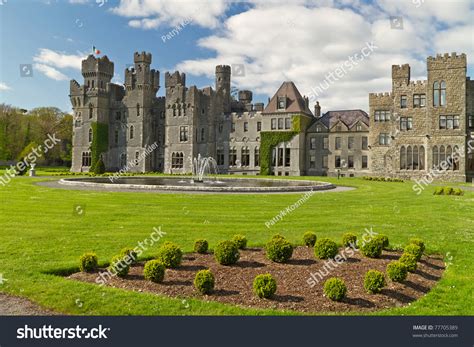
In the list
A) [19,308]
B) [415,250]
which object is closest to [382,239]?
[415,250]

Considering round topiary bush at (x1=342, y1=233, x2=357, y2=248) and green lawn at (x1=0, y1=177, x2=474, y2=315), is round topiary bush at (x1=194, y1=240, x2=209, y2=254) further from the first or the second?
round topiary bush at (x1=342, y1=233, x2=357, y2=248)

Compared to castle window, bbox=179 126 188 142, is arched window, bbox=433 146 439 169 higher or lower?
lower

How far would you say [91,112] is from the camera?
7438 centimetres

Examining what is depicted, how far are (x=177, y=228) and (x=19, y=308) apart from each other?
768 centimetres

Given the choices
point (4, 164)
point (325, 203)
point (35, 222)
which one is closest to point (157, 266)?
point (35, 222)

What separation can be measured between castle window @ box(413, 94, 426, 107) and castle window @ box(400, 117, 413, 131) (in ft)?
6.22

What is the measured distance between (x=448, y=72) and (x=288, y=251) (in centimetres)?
4627

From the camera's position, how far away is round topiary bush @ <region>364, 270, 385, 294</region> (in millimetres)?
9148

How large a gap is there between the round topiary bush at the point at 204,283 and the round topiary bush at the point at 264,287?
0.99m

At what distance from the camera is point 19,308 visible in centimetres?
830

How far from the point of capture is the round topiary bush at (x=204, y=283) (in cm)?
905

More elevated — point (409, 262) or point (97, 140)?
point (97, 140)

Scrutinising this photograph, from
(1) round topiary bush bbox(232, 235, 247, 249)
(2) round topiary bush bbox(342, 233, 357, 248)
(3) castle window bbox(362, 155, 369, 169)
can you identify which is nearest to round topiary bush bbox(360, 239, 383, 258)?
(2) round topiary bush bbox(342, 233, 357, 248)

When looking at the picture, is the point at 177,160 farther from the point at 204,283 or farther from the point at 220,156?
Answer: the point at 204,283
